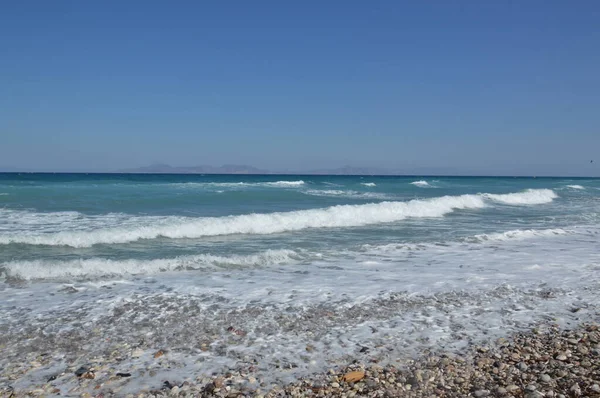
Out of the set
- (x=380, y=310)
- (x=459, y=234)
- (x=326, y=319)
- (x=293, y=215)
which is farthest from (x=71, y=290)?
(x=459, y=234)

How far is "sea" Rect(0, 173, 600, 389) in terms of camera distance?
462 cm

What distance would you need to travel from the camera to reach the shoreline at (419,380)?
3.67m

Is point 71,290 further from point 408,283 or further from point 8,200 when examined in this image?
point 8,200

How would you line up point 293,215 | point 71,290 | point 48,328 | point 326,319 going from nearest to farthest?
point 48,328
point 326,319
point 71,290
point 293,215

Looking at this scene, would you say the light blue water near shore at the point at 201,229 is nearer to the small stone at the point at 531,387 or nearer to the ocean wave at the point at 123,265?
the ocean wave at the point at 123,265

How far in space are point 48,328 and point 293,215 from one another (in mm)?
10824

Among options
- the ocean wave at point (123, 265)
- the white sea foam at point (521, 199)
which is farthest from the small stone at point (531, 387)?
the white sea foam at point (521, 199)

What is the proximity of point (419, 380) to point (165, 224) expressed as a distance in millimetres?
10449

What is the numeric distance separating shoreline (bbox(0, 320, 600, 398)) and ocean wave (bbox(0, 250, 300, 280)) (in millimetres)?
3958

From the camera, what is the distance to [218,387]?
12.3 ft

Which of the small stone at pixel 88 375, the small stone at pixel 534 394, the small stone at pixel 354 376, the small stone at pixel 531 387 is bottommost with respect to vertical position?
the small stone at pixel 88 375

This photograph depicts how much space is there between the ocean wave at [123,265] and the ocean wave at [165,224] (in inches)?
102

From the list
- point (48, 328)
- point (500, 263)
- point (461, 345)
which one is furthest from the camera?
point (500, 263)

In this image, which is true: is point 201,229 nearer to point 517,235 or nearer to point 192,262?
point 192,262
